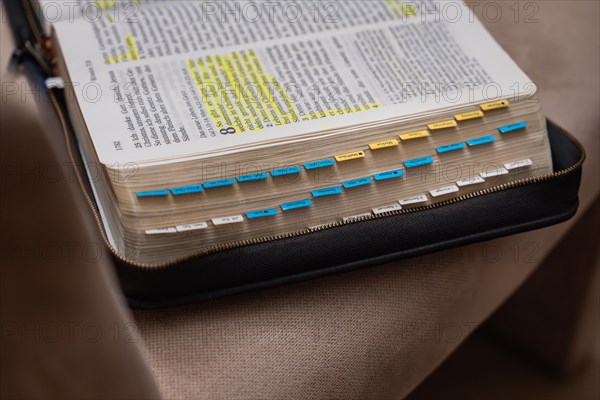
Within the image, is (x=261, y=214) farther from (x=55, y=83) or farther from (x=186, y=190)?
(x=55, y=83)

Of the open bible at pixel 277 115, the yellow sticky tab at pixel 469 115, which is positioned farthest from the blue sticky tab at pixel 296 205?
the yellow sticky tab at pixel 469 115

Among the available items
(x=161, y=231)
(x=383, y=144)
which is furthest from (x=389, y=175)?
(x=161, y=231)

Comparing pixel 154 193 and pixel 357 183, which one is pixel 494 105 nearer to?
pixel 357 183

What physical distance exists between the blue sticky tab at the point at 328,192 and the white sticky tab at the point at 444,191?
0.06 meters

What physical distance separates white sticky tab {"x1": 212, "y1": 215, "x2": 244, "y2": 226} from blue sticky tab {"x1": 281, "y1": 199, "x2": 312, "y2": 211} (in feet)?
0.08

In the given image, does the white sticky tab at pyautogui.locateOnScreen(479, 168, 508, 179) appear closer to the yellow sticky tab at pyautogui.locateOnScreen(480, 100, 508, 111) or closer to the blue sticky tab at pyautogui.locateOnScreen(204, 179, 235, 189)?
the yellow sticky tab at pyautogui.locateOnScreen(480, 100, 508, 111)

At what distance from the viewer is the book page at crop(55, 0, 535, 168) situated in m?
0.40

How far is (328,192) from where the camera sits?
0.40 metres

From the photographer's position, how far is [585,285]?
25.8 inches

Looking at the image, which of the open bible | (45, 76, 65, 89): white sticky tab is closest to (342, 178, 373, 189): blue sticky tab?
the open bible

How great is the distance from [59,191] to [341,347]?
0.55ft

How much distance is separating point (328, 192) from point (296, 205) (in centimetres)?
2

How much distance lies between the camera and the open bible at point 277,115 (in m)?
0.38

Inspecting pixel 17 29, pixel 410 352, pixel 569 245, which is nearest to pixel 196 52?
pixel 17 29
